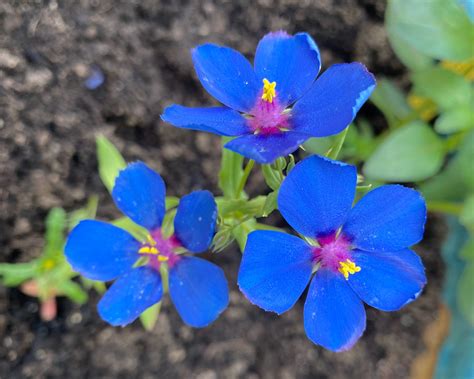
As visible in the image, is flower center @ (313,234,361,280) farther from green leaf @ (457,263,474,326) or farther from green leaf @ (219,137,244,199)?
green leaf @ (457,263,474,326)

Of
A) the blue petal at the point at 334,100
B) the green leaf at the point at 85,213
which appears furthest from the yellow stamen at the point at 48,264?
the blue petal at the point at 334,100

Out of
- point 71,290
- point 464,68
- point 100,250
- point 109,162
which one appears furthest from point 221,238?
point 464,68

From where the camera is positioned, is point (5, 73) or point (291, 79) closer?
point (291, 79)

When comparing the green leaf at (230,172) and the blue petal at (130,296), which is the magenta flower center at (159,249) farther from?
the green leaf at (230,172)

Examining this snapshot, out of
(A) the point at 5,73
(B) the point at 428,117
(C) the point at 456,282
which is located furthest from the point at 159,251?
(C) the point at 456,282

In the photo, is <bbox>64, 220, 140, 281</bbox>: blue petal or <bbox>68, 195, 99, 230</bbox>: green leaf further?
<bbox>68, 195, 99, 230</bbox>: green leaf

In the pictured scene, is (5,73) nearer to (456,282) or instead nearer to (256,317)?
(256,317)

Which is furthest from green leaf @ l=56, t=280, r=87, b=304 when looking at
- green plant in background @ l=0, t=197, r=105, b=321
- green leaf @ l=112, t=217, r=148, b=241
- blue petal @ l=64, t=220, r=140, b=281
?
blue petal @ l=64, t=220, r=140, b=281

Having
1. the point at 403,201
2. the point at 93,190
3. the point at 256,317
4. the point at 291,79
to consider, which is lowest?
the point at 256,317
